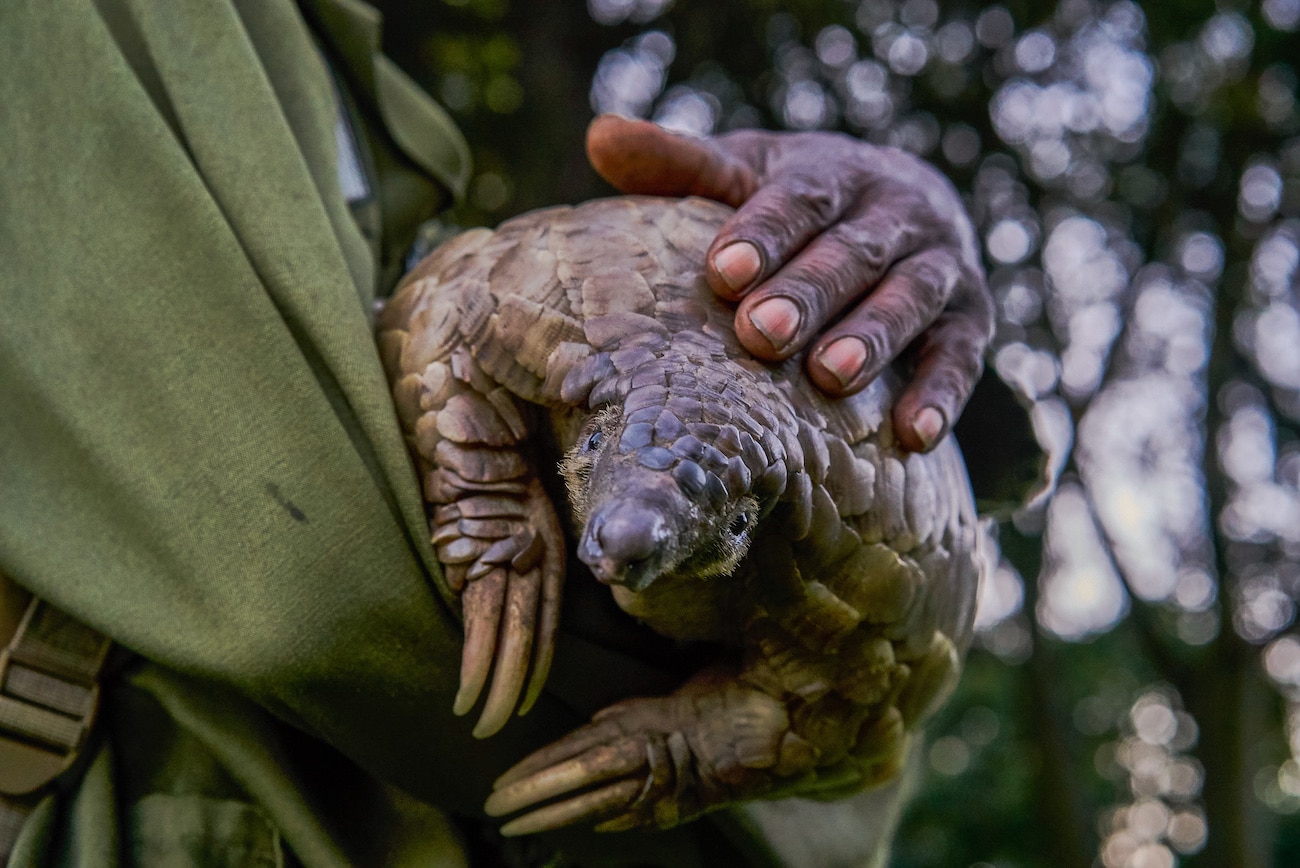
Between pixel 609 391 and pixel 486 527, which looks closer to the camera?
pixel 609 391

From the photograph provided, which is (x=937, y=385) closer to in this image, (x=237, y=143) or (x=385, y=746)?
(x=385, y=746)

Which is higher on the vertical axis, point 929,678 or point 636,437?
point 636,437

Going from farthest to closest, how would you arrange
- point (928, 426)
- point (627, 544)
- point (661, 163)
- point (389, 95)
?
point (389, 95) < point (661, 163) < point (928, 426) < point (627, 544)

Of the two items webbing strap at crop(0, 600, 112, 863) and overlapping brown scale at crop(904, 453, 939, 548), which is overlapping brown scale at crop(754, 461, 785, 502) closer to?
overlapping brown scale at crop(904, 453, 939, 548)

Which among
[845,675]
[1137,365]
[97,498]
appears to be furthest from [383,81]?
[1137,365]

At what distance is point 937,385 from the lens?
1061 millimetres

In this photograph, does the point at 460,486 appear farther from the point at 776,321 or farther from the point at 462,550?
the point at 776,321

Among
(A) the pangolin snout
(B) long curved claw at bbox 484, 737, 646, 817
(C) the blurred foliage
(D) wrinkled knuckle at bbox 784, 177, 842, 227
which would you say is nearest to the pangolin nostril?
(A) the pangolin snout

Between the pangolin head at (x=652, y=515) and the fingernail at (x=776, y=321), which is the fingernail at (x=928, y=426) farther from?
the pangolin head at (x=652, y=515)


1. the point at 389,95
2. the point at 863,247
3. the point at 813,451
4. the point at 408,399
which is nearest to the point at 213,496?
the point at 408,399

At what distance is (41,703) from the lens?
1.03 metres

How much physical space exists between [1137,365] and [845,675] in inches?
172

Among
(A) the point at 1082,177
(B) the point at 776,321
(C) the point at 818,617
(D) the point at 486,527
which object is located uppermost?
(B) the point at 776,321

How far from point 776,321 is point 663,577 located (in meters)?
0.22
